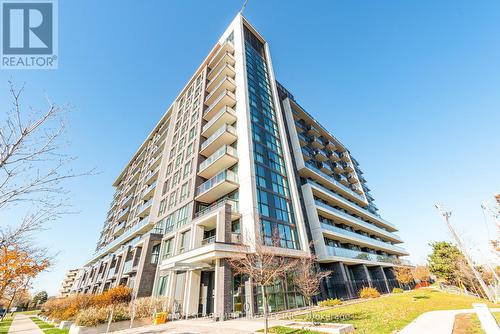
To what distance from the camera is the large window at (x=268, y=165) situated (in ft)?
72.1

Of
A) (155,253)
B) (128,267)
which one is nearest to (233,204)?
(155,253)

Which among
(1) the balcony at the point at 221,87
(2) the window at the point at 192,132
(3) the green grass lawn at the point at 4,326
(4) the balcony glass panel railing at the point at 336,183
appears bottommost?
(3) the green grass lawn at the point at 4,326

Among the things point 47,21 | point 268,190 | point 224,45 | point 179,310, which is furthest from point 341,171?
point 47,21

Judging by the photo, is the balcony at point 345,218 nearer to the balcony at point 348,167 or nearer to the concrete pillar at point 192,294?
the balcony at point 348,167

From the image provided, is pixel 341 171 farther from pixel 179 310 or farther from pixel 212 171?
pixel 179 310

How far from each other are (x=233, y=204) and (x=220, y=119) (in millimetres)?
11922

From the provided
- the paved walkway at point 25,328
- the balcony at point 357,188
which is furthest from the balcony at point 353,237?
the paved walkway at point 25,328

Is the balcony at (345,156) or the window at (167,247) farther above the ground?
the balcony at (345,156)

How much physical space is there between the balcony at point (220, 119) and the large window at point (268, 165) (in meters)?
2.67

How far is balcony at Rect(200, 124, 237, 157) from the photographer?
86.0 ft

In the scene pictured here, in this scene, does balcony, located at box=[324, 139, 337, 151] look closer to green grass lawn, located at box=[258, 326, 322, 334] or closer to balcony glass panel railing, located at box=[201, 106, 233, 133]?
balcony glass panel railing, located at box=[201, 106, 233, 133]

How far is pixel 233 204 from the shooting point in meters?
22.4

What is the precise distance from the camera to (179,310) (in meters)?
19.7

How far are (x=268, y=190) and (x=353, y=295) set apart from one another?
17.3 m
